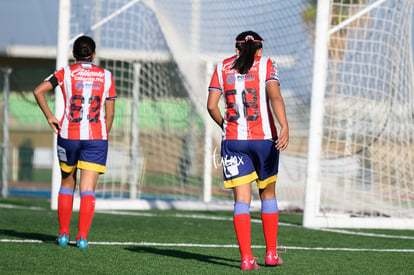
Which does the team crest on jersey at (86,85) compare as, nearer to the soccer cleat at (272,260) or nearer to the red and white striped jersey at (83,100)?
the red and white striped jersey at (83,100)

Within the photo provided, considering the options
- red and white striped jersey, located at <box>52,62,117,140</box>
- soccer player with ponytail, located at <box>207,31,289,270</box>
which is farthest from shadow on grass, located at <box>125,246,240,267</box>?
red and white striped jersey, located at <box>52,62,117,140</box>

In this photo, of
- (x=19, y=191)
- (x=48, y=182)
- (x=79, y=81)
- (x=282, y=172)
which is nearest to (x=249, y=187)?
(x=79, y=81)

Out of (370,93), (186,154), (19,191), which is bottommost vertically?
(19,191)

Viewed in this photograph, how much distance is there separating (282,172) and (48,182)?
10.0m

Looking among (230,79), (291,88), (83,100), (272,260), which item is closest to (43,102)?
(83,100)

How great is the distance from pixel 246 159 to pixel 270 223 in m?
0.53

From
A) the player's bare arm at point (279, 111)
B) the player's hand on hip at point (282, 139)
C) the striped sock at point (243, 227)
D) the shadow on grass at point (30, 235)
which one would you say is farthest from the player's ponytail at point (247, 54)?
the shadow on grass at point (30, 235)

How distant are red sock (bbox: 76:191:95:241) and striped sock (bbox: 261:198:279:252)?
1.60 metres

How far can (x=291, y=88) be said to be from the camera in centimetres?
1179

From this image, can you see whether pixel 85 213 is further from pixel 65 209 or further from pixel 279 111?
pixel 279 111

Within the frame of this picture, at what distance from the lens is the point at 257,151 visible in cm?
611

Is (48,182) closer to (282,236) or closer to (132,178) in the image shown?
(132,178)

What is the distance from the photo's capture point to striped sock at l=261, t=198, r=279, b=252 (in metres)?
6.23

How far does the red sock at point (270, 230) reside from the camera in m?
6.23
